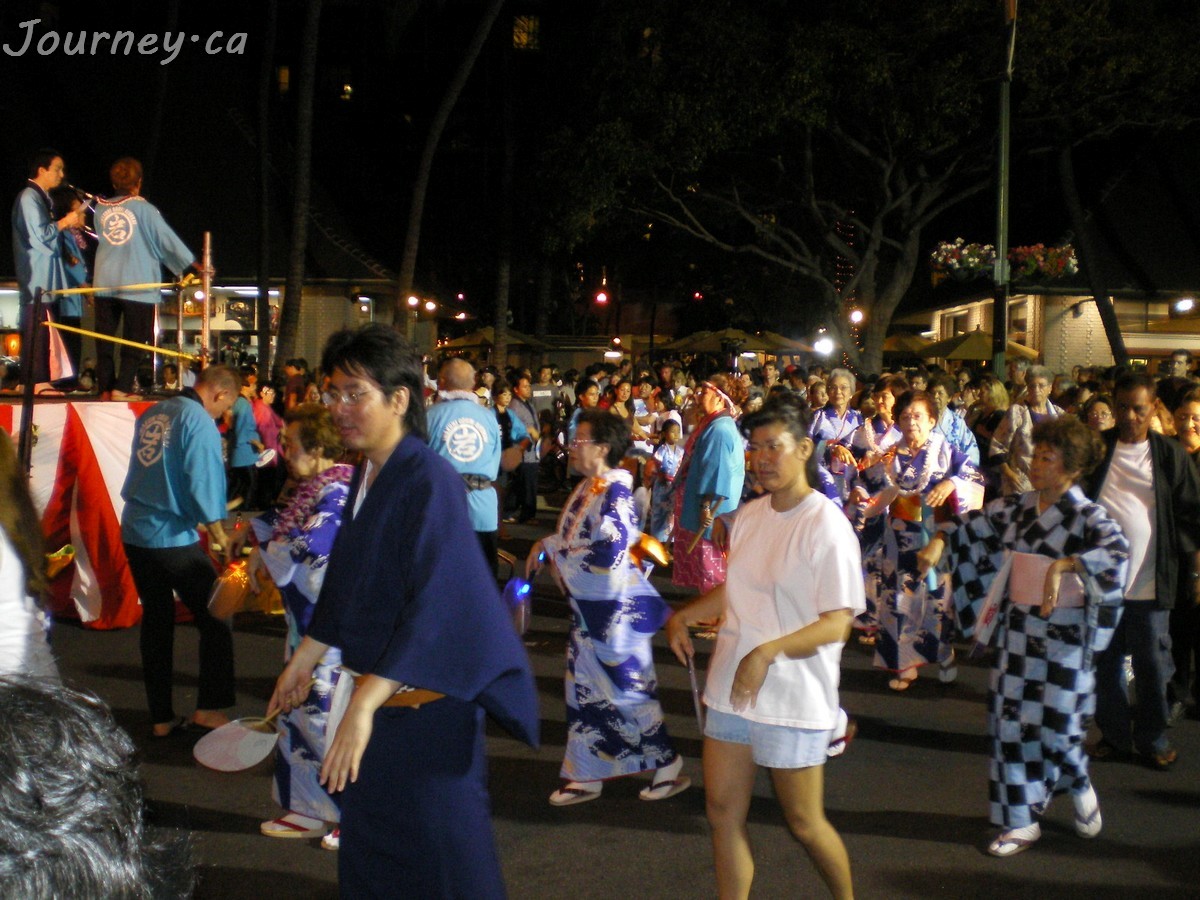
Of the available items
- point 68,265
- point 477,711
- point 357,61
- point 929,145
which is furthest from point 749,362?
point 477,711

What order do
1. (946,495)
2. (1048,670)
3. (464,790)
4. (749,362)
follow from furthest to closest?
(749,362) → (946,495) → (1048,670) → (464,790)

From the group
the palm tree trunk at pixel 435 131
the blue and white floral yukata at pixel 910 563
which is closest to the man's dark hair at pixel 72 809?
the blue and white floral yukata at pixel 910 563

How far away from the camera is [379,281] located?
76.7 feet

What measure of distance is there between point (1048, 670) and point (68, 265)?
7.64 meters

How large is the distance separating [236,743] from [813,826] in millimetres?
1811

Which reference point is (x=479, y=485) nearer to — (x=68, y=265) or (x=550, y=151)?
(x=68, y=265)

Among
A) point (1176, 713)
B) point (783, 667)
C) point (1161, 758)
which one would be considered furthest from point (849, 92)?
point (783, 667)

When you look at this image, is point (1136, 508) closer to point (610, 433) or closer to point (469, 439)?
point (610, 433)

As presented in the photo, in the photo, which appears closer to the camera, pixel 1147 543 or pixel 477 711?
pixel 477 711

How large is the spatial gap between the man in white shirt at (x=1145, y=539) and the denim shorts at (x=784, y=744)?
2.75 metres

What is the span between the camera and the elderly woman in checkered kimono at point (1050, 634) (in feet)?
14.8

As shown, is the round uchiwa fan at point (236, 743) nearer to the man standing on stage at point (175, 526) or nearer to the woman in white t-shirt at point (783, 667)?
the woman in white t-shirt at point (783, 667)

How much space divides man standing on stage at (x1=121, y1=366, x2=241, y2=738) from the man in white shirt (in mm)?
4311

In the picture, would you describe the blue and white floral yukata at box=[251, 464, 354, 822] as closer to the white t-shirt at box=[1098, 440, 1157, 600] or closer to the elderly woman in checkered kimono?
the elderly woman in checkered kimono
